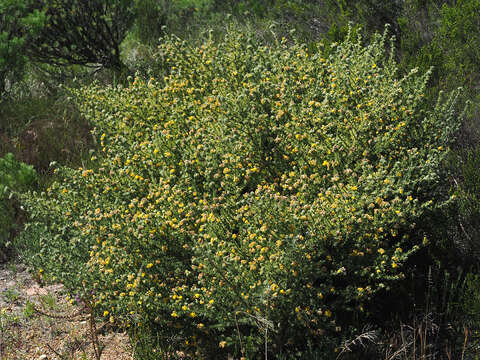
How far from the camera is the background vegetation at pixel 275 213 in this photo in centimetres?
282

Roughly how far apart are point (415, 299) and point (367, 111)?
3.88 feet

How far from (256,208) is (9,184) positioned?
2478 mm

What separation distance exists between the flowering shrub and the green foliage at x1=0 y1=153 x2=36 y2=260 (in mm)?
905

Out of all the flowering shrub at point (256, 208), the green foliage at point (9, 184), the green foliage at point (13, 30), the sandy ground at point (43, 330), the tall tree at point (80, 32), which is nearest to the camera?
the flowering shrub at point (256, 208)

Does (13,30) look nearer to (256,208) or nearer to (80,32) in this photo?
(80,32)

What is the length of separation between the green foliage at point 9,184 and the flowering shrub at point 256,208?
2.97 ft

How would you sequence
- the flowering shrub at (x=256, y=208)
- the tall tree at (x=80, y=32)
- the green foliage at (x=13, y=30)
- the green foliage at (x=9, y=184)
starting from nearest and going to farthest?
the flowering shrub at (x=256, y=208) < the green foliage at (x=9, y=184) < the green foliage at (x=13, y=30) < the tall tree at (x=80, y=32)

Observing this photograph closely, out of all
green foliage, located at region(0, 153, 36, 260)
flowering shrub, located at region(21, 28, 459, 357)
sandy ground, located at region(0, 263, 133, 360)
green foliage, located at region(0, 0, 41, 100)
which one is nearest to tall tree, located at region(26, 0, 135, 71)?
green foliage, located at region(0, 0, 41, 100)

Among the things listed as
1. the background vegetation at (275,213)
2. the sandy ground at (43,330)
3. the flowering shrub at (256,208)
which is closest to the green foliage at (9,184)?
the background vegetation at (275,213)

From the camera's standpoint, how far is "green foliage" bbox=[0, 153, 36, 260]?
14.4 ft

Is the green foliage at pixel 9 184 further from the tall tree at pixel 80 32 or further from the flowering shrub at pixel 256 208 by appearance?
the tall tree at pixel 80 32

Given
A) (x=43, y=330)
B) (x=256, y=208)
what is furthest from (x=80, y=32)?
(x=256, y=208)

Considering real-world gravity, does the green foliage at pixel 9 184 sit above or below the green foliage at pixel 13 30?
below

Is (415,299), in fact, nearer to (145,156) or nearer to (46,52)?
(145,156)
